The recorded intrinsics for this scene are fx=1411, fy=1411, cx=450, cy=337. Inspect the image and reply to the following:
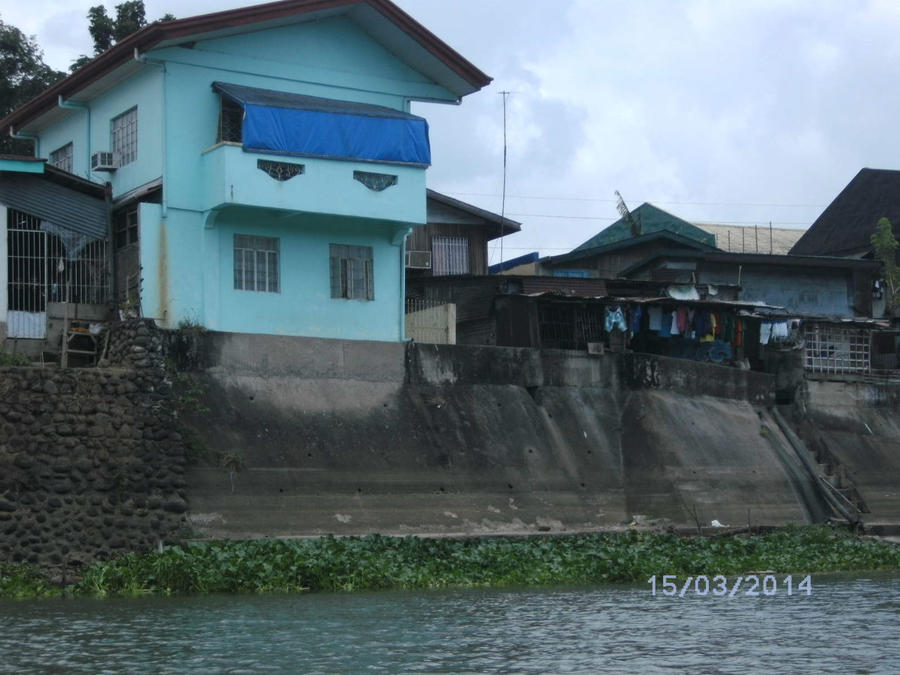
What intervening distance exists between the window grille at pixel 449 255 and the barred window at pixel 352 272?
23.3 feet

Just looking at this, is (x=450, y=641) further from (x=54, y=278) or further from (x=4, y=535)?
(x=54, y=278)

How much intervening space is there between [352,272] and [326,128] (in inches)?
127

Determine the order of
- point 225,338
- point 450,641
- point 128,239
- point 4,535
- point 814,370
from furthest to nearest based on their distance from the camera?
point 814,370, point 128,239, point 225,338, point 4,535, point 450,641

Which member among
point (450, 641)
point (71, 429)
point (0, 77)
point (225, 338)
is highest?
point (0, 77)

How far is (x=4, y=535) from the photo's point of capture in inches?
864

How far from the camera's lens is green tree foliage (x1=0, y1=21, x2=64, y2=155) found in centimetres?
3612

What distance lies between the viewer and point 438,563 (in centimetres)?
2303

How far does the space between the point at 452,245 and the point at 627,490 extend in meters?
10.2

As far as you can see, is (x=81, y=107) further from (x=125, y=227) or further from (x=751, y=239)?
(x=751, y=239)

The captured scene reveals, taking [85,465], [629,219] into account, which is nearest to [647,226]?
[629,219]

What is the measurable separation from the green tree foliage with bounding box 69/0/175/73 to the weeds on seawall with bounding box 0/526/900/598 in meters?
18.3

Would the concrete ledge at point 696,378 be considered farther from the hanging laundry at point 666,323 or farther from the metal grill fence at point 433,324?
the metal grill fence at point 433,324

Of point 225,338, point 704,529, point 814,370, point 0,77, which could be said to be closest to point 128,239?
point 225,338
